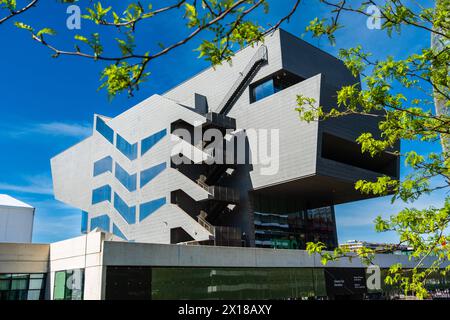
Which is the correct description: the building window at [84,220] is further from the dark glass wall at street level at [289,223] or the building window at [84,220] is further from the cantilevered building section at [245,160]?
the dark glass wall at street level at [289,223]

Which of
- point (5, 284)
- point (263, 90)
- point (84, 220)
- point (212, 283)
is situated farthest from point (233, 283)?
point (84, 220)

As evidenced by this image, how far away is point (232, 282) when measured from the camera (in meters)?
30.6

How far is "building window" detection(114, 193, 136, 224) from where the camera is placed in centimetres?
4738

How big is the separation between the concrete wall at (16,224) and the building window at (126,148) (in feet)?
44.8

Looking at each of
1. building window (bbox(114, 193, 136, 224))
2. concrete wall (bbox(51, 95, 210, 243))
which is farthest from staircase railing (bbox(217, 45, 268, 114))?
building window (bbox(114, 193, 136, 224))

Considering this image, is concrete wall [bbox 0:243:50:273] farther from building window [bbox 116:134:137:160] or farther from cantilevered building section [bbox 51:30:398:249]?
building window [bbox 116:134:137:160]

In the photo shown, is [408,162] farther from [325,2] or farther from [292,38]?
[292,38]

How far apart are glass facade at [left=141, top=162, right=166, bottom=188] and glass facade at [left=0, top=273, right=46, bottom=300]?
52.0ft

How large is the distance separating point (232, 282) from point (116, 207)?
24.2 metres

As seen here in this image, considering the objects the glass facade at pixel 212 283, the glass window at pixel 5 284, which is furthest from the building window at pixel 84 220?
the glass facade at pixel 212 283

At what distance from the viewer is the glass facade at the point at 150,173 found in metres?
44.2

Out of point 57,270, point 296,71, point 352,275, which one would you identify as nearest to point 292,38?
point 296,71

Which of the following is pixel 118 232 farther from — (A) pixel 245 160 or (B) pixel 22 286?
(A) pixel 245 160

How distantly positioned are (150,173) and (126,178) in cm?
520
